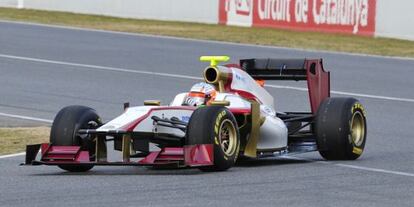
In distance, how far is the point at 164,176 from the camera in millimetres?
10766

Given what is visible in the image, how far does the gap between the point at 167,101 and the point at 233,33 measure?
37.1 ft

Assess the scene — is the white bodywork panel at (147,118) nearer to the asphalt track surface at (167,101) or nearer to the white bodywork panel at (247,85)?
the asphalt track surface at (167,101)

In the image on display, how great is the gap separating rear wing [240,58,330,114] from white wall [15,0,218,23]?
18.3 meters

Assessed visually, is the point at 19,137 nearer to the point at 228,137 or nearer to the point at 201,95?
the point at 201,95

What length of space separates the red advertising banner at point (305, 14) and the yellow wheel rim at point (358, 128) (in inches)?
609

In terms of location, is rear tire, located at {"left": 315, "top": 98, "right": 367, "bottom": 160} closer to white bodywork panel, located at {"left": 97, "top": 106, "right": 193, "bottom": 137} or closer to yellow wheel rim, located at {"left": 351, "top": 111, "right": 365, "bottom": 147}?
yellow wheel rim, located at {"left": 351, "top": 111, "right": 365, "bottom": 147}

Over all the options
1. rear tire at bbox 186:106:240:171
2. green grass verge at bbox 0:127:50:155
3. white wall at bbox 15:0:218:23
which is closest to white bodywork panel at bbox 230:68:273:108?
rear tire at bbox 186:106:240:171

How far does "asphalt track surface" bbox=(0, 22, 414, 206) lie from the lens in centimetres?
965

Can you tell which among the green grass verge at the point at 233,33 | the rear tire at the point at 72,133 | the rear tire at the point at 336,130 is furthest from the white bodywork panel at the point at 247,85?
the green grass verge at the point at 233,33

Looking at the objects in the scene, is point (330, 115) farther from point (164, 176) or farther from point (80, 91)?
point (80, 91)

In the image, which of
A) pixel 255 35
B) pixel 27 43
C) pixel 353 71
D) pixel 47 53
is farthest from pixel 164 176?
pixel 255 35

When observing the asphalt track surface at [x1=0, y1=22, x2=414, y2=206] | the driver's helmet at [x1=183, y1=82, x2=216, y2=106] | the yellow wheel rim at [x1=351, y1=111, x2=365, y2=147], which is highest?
the driver's helmet at [x1=183, y1=82, x2=216, y2=106]

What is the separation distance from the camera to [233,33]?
95.7 feet

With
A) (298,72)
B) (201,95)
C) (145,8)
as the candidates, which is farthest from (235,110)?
(145,8)
